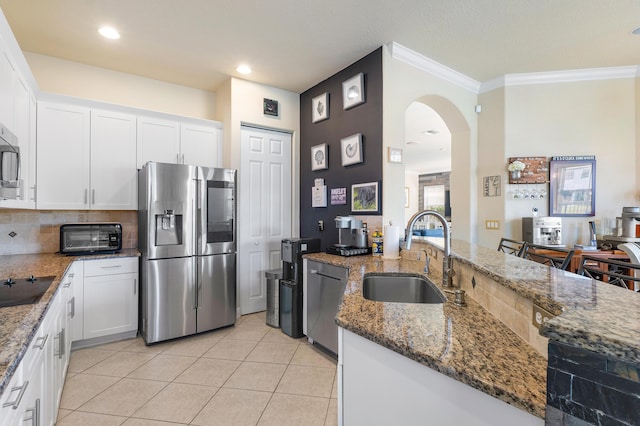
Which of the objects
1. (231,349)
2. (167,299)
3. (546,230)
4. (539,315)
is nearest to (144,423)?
(231,349)

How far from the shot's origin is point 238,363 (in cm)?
256

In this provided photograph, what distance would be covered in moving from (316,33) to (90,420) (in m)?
3.28

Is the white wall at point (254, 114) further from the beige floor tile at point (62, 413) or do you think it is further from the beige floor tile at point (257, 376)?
the beige floor tile at point (62, 413)

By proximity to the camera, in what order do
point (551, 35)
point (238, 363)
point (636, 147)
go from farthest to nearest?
point (636, 147) < point (551, 35) < point (238, 363)

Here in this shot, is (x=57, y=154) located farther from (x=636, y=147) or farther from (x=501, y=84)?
(x=636, y=147)

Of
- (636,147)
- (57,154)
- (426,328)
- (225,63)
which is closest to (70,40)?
(57,154)

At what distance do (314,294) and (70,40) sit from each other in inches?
128

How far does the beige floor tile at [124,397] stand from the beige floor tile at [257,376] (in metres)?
0.52

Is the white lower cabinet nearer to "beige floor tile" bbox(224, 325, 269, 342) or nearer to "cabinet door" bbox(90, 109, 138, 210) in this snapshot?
"cabinet door" bbox(90, 109, 138, 210)

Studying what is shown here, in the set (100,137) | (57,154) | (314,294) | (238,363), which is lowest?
(238,363)

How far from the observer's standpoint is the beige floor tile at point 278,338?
2982mm

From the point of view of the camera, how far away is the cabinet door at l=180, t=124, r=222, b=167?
3.52 meters

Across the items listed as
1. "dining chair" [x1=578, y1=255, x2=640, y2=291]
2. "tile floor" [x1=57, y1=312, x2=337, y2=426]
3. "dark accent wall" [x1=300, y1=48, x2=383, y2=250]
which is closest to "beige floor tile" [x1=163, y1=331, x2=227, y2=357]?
"tile floor" [x1=57, y1=312, x2=337, y2=426]

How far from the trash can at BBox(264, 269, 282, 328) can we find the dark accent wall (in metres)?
0.74
